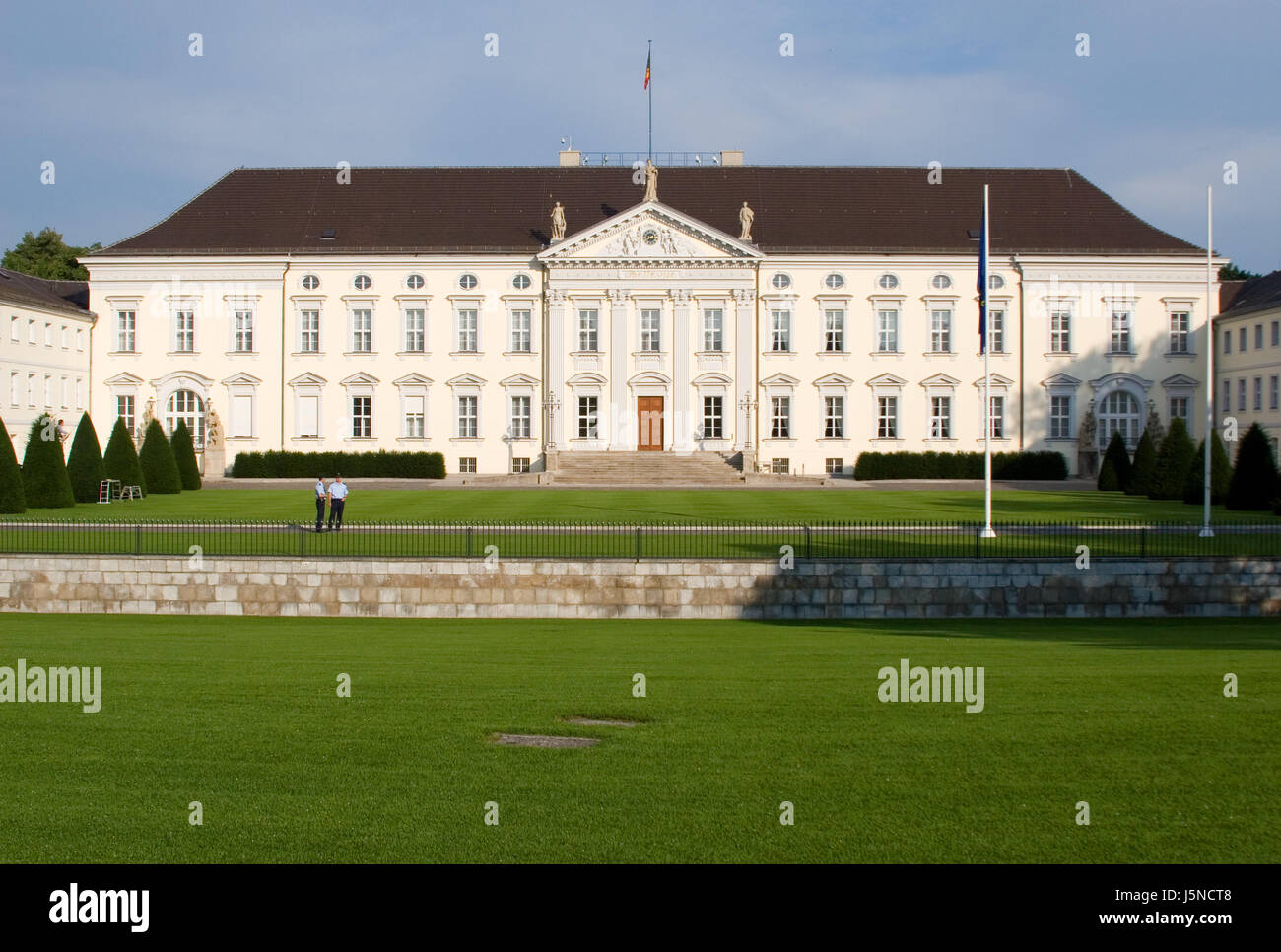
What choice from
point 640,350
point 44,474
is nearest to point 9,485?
point 44,474

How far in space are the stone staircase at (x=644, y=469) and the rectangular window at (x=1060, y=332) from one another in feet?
60.3

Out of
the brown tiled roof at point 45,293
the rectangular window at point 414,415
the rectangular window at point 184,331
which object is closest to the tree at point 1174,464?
the rectangular window at point 414,415

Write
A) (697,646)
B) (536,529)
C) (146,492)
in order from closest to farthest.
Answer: (697,646)
(536,529)
(146,492)

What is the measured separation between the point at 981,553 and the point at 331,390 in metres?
46.6

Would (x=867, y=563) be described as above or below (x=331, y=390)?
below

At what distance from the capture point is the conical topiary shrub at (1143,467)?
48562 mm

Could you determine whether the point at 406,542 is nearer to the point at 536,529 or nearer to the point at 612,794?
the point at 536,529

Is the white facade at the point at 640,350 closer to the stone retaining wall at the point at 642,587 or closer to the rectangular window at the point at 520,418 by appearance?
the rectangular window at the point at 520,418

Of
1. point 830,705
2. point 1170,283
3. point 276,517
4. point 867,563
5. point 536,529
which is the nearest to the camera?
point 830,705

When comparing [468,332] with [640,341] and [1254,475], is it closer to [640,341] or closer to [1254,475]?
[640,341]

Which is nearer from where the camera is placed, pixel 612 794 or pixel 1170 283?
pixel 612 794

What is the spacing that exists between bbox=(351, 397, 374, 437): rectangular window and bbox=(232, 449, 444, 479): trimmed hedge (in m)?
3.83

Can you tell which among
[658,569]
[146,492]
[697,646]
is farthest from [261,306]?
[697,646]

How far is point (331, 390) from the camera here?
6675cm
